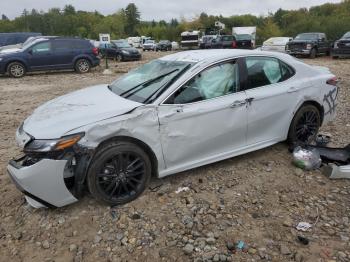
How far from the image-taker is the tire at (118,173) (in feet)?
11.6

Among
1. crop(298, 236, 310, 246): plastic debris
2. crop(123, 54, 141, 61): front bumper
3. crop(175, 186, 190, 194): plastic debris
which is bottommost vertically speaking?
crop(298, 236, 310, 246): plastic debris

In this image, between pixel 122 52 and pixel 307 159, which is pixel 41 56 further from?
pixel 307 159

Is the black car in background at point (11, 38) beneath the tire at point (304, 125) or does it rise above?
above

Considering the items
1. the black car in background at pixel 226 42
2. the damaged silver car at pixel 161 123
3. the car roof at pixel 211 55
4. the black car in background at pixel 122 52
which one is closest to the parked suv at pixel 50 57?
the black car in background at pixel 122 52

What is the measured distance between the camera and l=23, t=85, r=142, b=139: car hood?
3.50 m

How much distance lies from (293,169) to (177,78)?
196 cm

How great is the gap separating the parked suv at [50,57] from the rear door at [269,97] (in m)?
12.9

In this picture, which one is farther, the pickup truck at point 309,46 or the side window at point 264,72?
the pickup truck at point 309,46

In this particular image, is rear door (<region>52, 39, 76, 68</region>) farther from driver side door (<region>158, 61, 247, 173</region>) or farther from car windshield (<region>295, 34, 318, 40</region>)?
car windshield (<region>295, 34, 318, 40</region>)

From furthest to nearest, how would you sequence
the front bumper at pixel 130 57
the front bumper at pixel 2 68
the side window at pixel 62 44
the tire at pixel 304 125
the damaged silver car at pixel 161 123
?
the front bumper at pixel 130 57
the side window at pixel 62 44
the front bumper at pixel 2 68
the tire at pixel 304 125
the damaged silver car at pixel 161 123

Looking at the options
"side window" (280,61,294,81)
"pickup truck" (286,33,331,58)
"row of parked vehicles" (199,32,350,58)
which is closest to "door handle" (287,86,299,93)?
"side window" (280,61,294,81)

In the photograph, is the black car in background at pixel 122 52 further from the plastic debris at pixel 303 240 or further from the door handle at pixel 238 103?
the plastic debris at pixel 303 240

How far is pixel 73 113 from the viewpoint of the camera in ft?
12.3

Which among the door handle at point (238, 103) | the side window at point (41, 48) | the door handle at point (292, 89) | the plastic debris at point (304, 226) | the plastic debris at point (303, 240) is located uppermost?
the side window at point (41, 48)
